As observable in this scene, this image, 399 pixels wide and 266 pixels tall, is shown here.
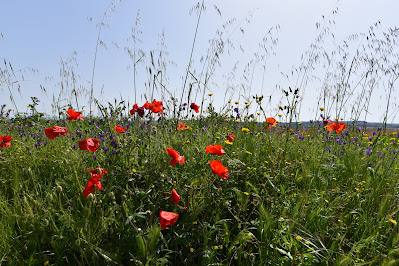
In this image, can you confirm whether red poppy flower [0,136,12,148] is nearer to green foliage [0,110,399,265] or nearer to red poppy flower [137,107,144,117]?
green foliage [0,110,399,265]

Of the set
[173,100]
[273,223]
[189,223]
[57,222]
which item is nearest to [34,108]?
[173,100]

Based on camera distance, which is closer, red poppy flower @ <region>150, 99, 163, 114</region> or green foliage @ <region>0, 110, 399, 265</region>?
green foliage @ <region>0, 110, 399, 265</region>

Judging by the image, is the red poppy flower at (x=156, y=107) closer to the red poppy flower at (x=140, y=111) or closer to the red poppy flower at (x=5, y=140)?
the red poppy flower at (x=140, y=111)

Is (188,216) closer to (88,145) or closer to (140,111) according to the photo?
(88,145)

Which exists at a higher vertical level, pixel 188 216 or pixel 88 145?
pixel 88 145

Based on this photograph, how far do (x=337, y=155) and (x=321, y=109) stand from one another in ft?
4.66

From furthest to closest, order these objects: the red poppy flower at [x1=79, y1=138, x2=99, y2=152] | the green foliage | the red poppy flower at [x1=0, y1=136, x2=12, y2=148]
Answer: the red poppy flower at [x1=0, y1=136, x2=12, y2=148] → the red poppy flower at [x1=79, y1=138, x2=99, y2=152] → the green foliage

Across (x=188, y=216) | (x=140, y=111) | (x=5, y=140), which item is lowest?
(x=188, y=216)

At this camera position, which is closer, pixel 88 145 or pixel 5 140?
pixel 88 145

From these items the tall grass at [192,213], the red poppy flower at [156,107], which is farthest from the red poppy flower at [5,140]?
the red poppy flower at [156,107]

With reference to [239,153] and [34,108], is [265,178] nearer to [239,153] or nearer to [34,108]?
[239,153]

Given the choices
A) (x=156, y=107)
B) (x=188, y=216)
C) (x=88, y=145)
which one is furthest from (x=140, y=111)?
(x=188, y=216)

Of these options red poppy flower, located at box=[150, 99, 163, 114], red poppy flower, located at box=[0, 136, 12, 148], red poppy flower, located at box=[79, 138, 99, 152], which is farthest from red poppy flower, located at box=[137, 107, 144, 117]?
red poppy flower, located at box=[0, 136, 12, 148]

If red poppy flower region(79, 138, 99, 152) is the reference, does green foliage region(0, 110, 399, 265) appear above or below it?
below
